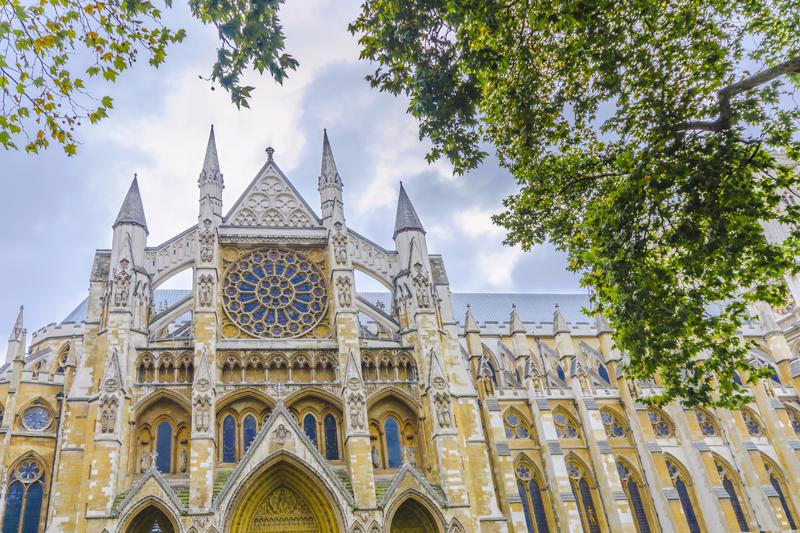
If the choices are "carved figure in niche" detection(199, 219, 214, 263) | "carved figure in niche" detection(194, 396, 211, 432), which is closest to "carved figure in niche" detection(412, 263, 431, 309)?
"carved figure in niche" detection(199, 219, 214, 263)

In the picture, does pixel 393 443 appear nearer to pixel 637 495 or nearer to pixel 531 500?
pixel 531 500

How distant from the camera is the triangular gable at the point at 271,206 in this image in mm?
26516

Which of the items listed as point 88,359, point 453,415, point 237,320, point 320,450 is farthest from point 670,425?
point 88,359

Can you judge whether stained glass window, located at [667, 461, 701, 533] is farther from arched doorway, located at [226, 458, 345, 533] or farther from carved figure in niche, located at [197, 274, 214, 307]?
carved figure in niche, located at [197, 274, 214, 307]

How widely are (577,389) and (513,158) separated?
69.0 ft

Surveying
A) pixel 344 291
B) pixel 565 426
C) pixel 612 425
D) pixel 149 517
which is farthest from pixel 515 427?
pixel 149 517

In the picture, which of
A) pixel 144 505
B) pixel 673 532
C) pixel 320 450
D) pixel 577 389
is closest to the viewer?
pixel 144 505

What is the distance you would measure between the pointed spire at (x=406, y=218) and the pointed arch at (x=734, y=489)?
20113 mm

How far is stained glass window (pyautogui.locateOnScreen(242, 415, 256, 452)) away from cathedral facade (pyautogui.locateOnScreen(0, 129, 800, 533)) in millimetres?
76

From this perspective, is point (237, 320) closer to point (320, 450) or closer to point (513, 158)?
point (320, 450)

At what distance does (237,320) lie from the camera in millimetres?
23812

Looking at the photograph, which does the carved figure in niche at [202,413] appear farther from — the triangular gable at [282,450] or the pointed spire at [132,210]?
the pointed spire at [132,210]

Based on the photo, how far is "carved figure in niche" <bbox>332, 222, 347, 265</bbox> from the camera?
24659 millimetres

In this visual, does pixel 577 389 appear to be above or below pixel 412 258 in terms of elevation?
below
